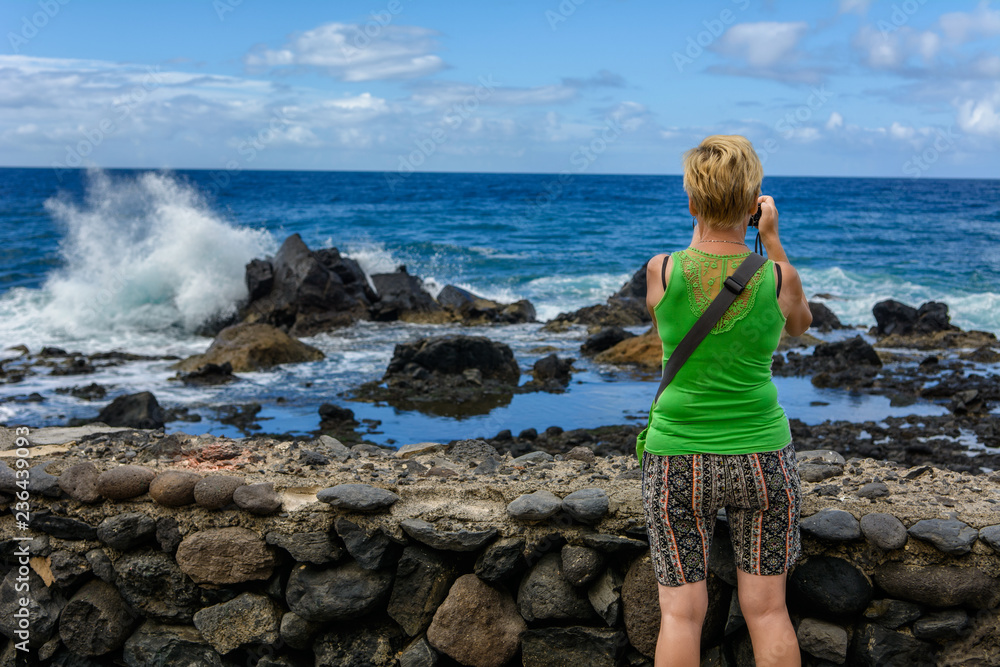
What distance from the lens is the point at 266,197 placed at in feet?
201

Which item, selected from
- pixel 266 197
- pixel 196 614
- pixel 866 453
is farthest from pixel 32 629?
pixel 266 197

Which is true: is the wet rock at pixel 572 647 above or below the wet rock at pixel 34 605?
above

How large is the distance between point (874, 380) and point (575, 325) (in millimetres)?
6664

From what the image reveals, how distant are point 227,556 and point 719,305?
232 cm

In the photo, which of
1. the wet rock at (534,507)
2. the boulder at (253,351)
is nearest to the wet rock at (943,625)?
the wet rock at (534,507)

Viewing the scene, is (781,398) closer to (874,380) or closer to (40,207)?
(874,380)

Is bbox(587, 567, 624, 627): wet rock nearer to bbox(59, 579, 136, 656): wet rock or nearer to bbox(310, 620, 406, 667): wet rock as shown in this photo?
bbox(310, 620, 406, 667): wet rock

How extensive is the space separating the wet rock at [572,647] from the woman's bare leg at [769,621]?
0.73 m

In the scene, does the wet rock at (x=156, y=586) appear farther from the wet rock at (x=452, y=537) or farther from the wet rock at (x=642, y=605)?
the wet rock at (x=642, y=605)

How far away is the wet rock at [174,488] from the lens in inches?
141

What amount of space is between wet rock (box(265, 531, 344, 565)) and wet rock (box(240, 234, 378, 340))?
12486 mm

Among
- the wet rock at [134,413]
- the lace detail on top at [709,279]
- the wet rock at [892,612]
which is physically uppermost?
the lace detail on top at [709,279]

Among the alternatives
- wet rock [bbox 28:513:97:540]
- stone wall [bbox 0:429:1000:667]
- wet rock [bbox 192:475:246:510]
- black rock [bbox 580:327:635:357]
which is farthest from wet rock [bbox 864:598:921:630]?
black rock [bbox 580:327:635:357]

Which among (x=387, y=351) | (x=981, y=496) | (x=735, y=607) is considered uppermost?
(x=981, y=496)
